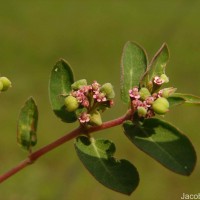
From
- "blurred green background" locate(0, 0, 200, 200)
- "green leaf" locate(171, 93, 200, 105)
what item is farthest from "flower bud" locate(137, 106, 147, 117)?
"blurred green background" locate(0, 0, 200, 200)

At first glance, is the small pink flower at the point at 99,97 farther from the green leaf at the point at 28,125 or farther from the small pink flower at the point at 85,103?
the green leaf at the point at 28,125

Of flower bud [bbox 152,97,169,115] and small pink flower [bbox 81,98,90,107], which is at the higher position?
flower bud [bbox 152,97,169,115]

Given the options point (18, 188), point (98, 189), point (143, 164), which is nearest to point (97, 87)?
point (18, 188)

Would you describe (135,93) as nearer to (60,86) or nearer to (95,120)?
(95,120)

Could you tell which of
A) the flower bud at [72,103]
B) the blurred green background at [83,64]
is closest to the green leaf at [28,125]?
the flower bud at [72,103]

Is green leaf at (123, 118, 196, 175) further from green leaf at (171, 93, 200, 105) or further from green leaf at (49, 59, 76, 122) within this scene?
green leaf at (49, 59, 76, 122)

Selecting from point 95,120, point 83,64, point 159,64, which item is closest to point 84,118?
point 95,120
